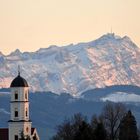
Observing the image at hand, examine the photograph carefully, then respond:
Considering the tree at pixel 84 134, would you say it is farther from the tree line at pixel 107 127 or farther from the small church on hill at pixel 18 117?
the small church on hill at pixel 18 117

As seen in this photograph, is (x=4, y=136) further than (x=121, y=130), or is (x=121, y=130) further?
(x=4, y=136)

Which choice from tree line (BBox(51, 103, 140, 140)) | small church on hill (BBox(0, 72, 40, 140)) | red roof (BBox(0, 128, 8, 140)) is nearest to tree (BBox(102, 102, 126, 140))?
tree line (BBox(51, 103, 140, 140))

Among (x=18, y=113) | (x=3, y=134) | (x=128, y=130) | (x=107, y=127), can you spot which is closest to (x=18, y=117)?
(x=18, y=113)

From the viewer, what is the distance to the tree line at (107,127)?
83312 mm

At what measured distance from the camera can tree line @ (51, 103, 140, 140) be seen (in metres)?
83.3

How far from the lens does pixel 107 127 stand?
106 metres

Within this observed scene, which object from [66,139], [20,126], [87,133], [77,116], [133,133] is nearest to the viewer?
[87,133]

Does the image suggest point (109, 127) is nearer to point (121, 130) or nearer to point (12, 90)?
point (121, 130)

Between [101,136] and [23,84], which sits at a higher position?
[23,84]

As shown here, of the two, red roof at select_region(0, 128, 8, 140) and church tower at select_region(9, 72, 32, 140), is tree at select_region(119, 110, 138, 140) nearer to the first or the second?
church tower at select_region(9, 72, 32, 140)

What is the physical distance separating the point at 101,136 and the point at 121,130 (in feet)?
52.4

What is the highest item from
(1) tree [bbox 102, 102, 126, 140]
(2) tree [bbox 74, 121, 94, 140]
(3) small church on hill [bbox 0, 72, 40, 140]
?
(3) small church on hill [bbox 0, 72, 40, 140]

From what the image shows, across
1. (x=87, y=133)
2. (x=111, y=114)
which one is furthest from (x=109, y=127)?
(x=87, y=133)

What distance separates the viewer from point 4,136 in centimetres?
11812
